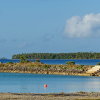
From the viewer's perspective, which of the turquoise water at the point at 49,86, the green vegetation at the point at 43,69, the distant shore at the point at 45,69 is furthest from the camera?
the green vegetation at the point at 43,69

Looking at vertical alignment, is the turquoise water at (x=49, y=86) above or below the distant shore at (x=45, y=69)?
below

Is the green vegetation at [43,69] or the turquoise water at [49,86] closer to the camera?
the turquoise water at [49,86]

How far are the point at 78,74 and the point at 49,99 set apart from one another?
199 feet

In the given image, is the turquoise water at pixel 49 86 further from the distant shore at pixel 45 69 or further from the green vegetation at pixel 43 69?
the green vegetation at pixel 43 69

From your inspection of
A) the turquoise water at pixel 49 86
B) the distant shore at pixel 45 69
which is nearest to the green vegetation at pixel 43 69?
the distant shore at pixel 45 69

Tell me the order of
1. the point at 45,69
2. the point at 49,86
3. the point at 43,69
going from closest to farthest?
the point at 49,86, the point at 45,69, the point at 43,69

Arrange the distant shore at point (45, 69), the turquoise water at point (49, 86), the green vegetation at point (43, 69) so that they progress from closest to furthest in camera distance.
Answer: the turquoise water at point (49, 86) → the distant shore at point (45, 69) → the green vegetation at point (43, 69)

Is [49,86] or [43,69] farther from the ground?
[43,69]

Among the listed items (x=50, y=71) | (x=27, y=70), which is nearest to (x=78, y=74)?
(x=50, y=71)

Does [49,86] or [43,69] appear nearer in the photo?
[49,86]

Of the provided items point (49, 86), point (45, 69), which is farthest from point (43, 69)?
point (49, 86)

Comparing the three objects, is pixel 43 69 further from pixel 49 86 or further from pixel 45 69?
pixel 49 86

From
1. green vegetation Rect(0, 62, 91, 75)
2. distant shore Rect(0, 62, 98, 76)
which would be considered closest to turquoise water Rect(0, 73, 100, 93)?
distant shore Rect(0, 62, 98, 76)

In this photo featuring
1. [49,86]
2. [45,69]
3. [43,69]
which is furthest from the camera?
[43,69]
